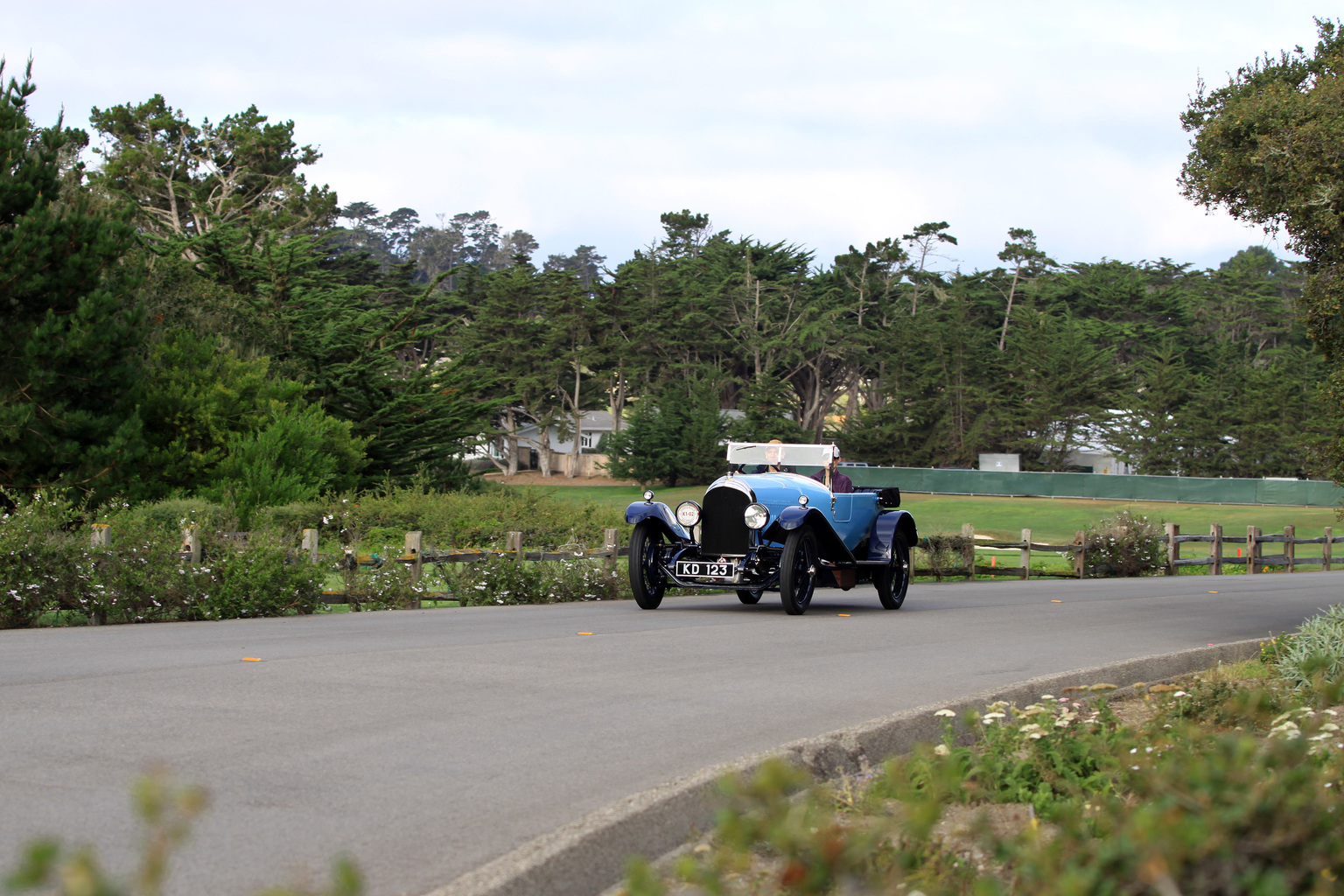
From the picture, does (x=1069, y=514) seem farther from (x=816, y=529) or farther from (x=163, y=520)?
(x=163, y=520)

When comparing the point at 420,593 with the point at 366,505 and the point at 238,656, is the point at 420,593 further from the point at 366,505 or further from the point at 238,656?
the point at 366,505

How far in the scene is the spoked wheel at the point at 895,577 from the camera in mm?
15508

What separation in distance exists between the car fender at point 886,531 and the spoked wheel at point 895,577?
0.09 metres

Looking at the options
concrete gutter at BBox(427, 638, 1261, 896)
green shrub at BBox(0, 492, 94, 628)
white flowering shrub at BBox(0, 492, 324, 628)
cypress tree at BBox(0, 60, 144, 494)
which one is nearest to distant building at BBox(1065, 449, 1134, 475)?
cypress tree at BBox(0, 60, 144, 494)

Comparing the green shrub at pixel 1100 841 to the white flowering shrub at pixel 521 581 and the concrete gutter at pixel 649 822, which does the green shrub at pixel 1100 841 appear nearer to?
the concrete gutter at pixel 649 822

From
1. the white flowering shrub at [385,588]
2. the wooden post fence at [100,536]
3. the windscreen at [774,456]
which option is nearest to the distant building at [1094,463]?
the windscreen at [774,456]

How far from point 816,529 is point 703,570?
5.02 feet

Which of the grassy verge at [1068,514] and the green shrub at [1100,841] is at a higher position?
the grassy verge at [1068,514]

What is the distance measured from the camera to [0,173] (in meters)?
21.7

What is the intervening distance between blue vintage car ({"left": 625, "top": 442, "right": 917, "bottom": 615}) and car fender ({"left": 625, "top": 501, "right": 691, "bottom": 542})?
0.01 m

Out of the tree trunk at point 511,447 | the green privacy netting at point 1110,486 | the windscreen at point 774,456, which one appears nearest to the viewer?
the windscreen at point 774,456

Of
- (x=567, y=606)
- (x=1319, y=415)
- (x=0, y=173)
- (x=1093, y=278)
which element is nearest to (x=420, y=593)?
(x=567, y=606)

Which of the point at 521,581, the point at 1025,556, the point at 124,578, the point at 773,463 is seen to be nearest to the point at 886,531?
the point at 773,463

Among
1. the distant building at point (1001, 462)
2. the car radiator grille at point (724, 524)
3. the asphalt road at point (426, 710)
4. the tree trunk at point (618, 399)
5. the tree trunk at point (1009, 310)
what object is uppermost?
the tree trunk at point (1009, 310)
